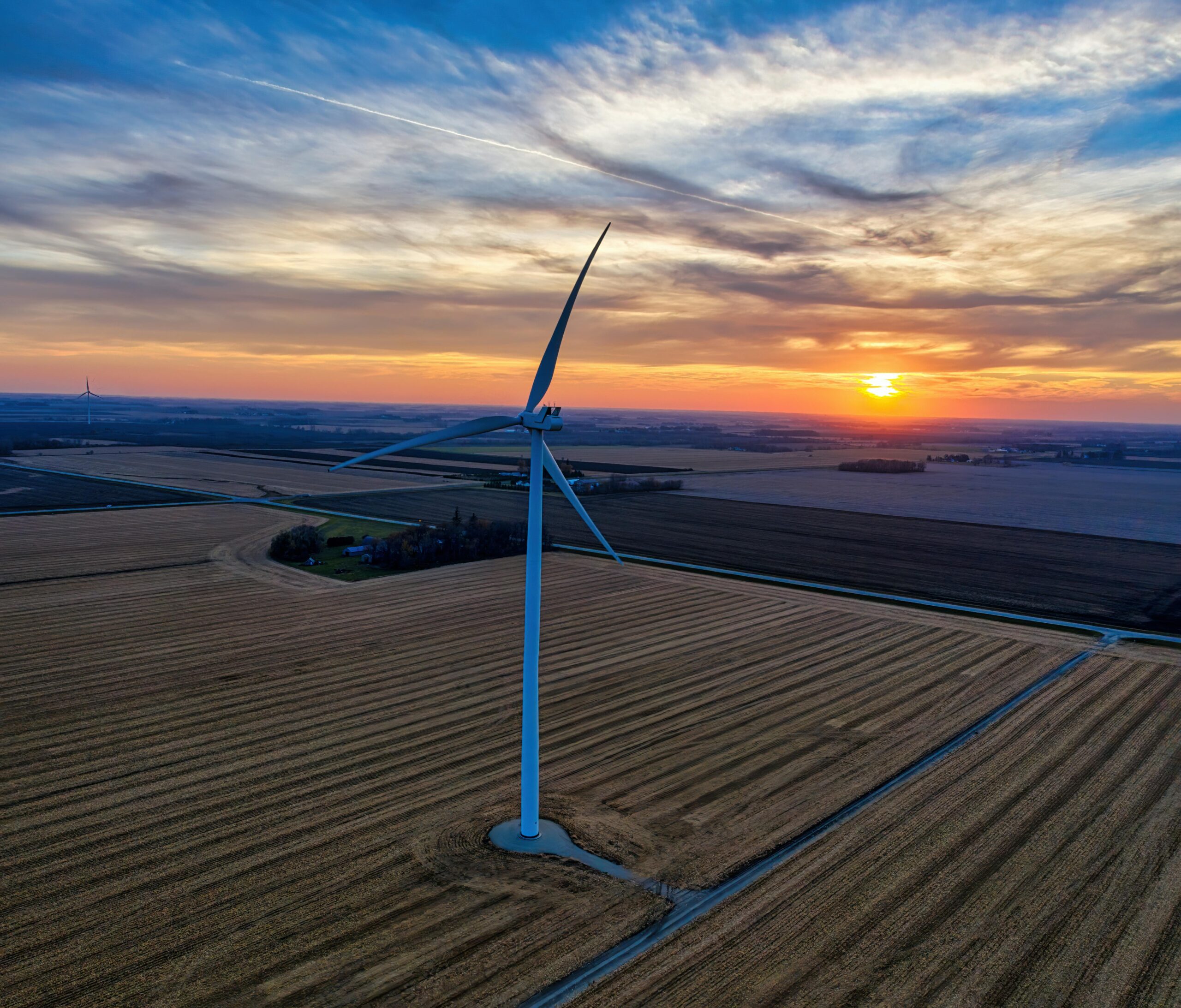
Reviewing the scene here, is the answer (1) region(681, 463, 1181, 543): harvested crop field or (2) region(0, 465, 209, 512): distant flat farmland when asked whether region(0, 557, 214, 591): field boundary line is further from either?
(1) region(681, 463, 1181, 543): harvested crop field

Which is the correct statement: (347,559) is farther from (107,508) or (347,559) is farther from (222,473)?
(222,473)

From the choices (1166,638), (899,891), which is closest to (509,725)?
(899,891)

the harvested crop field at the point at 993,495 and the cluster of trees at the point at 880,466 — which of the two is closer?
the harvested crop field at the point at 993,495

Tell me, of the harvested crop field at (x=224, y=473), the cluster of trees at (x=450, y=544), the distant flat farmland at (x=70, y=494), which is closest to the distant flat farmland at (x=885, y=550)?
the cluster of trees at (x=450, y=544)

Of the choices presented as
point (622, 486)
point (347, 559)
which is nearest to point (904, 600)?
point (347, 559)

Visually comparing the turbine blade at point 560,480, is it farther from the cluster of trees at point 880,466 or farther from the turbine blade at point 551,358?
the cluster of trees at point 880,466

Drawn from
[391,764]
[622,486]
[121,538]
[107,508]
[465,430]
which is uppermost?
[465,430]

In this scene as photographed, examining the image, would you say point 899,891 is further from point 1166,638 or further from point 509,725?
point 1166,638
